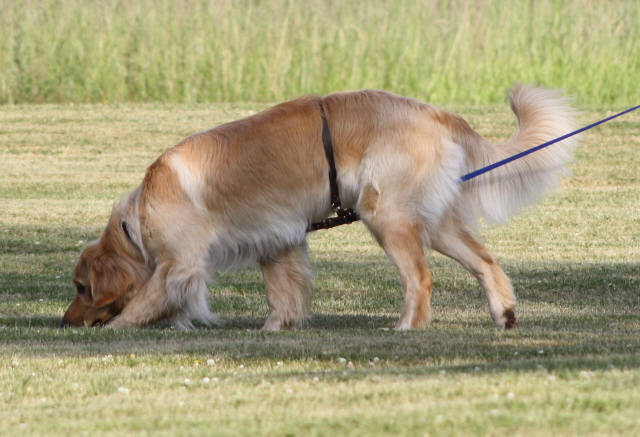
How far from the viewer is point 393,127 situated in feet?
21.4

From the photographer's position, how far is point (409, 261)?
650 cm

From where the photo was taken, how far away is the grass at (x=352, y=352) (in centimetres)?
388

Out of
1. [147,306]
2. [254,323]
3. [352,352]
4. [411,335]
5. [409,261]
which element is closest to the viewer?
[352,352]

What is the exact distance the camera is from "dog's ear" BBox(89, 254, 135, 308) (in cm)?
687

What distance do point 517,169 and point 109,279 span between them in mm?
2866

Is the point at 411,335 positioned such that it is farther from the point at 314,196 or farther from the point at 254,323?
the point at 254,323

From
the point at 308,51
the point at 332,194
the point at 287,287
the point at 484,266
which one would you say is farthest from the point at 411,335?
the point at 308,51

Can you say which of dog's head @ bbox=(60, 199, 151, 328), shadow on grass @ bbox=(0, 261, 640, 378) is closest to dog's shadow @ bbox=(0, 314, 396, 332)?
shadow on grass @ bbox=(0, 261, 640, 378)

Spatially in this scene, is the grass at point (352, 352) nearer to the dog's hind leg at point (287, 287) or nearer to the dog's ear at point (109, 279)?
the dog's hind leg at point (287, 287)

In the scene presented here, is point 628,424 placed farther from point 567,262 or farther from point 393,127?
point 567,262

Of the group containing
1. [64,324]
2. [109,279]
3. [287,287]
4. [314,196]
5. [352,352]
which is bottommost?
[64,324]

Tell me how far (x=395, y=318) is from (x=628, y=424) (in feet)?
12.7

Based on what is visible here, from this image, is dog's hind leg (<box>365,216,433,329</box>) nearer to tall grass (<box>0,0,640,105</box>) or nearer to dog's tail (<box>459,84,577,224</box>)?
dog's tail (<box>459,84,577,224</box>)

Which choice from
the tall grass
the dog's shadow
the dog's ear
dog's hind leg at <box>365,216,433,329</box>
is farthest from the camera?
the tall grass
